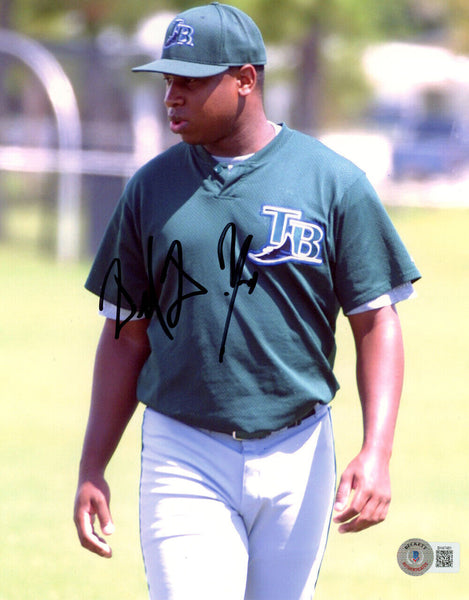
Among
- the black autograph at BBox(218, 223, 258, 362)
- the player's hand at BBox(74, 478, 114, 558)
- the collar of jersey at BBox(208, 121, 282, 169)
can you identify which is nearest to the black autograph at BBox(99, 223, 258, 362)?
the black autograph at BBox(218, 223, 258, 362)

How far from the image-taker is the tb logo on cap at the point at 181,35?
319cm

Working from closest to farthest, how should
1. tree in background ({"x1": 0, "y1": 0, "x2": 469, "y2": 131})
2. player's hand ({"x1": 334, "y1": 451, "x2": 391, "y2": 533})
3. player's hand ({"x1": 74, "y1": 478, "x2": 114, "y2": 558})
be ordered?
player's hand ({"x1": 334, "y1": 451, "x2": 391, "y2": 533}) → player's hand ({"x1": 74, "y1": 478, "x2": 114, "y2": 558}) → tree in background ({"x1": 0, "y1": 0, "x2": 469, "y2": 131})

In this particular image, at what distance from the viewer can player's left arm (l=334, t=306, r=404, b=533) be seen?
3.06 m

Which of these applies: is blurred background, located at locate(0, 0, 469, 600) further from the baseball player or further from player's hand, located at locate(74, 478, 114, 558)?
the baseball player

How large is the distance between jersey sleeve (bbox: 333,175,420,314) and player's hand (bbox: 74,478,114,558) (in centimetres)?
77

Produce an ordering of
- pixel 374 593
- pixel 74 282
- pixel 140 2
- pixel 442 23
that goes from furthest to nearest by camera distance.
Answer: pixel 442 23, pixel 140 2, pixel 74 282, pixel 374 593

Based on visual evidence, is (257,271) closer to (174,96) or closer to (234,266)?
(234,266)

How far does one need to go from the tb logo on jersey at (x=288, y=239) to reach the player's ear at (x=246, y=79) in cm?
31

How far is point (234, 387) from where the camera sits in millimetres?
3135

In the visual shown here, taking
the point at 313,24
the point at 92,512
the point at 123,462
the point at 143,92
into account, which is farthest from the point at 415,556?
the point at 313,24

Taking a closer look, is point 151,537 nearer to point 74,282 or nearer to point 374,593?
point 374,593

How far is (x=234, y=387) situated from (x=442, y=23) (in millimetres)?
34060

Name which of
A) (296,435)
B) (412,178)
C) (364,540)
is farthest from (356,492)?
(412,178)

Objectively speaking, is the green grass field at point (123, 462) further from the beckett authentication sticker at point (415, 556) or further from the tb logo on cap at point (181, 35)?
the tb logo on cap at point (181, 35)
